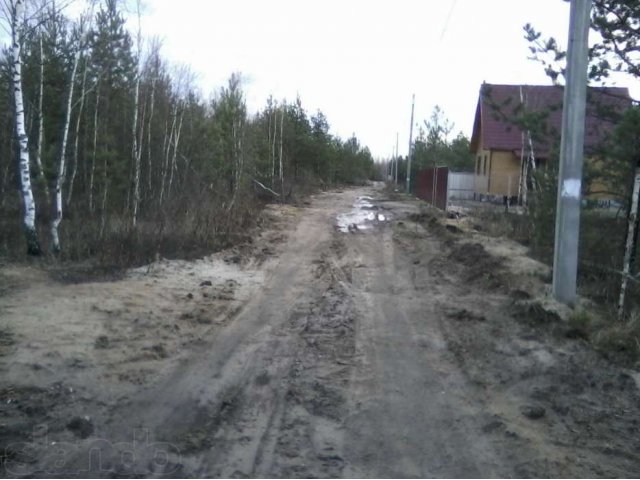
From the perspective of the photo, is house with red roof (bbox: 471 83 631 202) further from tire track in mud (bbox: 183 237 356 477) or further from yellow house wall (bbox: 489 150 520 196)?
tire track in mud (bbox: 183 237 356 477)

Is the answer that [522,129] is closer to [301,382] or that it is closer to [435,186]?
[301,382]

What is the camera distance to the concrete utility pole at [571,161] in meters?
8.73

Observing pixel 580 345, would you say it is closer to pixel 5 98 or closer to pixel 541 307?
pixel 541 307

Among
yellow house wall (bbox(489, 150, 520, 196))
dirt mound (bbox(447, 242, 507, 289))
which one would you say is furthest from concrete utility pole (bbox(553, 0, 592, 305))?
yellow house wall (bbox(489, 150, 520, 196))

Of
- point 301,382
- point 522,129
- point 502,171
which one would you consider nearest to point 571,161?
point 522,129

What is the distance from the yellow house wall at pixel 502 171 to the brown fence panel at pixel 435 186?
430 centimetres

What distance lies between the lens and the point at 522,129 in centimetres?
1170

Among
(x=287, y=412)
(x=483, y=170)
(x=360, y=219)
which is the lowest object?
(x=287, y=412)

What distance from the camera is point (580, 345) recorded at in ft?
24.0

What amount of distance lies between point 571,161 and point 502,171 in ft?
97.0

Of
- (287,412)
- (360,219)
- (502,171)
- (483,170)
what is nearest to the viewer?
(287,412)

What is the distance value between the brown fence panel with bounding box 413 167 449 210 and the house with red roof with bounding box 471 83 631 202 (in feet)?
10.5

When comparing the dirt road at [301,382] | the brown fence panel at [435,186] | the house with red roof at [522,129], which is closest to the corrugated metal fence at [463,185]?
the house with red roof at [522,129]

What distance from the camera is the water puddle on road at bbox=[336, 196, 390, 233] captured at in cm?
2045
